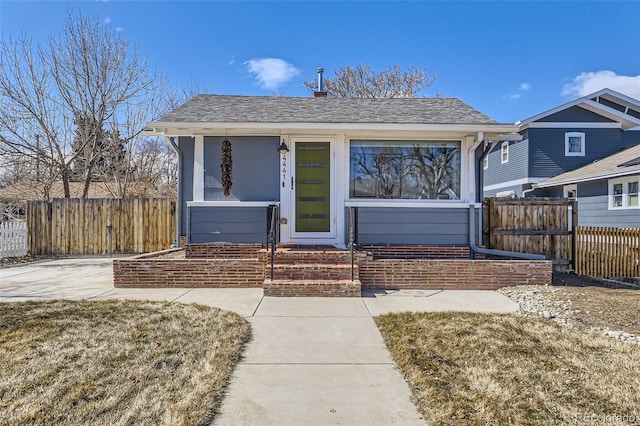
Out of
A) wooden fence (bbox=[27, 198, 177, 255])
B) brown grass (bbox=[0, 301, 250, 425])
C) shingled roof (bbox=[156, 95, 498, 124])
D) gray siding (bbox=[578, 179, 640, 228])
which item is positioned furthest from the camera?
gray siding (bbox=[578, 179, 640, 228])

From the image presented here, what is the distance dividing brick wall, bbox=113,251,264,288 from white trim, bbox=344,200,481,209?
2.39 m

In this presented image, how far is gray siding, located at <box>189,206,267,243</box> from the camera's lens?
6716mm

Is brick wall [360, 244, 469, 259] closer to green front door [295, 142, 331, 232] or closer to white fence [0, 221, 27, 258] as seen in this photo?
green front door [295, 142, 331, 232]

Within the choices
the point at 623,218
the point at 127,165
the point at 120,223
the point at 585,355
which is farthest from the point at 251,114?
the point at 623,218

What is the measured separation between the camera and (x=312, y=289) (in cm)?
520

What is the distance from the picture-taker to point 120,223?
982 centimetres

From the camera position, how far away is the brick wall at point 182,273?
5738 mm

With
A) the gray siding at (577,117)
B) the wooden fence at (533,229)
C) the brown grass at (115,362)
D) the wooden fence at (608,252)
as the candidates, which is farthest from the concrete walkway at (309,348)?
the gray siding at (577,117)

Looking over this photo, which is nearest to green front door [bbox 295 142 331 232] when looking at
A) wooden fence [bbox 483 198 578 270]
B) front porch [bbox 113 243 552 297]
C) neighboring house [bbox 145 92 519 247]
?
neighboring house [bbox 145 92 519 247]

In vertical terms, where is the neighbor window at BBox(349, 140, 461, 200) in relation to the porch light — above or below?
below

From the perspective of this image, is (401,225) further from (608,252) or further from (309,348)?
(608,252)

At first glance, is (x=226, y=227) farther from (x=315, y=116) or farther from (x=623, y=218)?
(x=623, y=218)

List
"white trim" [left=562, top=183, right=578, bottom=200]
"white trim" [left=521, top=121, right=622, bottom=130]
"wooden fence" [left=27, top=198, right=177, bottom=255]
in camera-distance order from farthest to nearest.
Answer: "white trim" [left=521, top=121, right=622, bottom=130], "white trim" [left=562, top=183, right=578, bottom=200], "wooden fence" [left=27, top=198, right=177, bottom=255]

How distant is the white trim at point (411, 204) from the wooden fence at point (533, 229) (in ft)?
3.51
